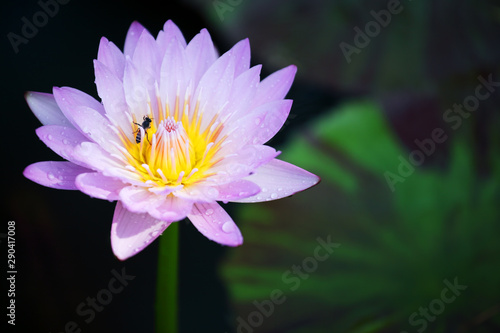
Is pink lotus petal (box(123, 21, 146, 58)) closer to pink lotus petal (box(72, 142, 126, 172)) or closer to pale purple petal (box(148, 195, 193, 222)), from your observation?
pink lotus petal (box(72, 142, 126, 172))

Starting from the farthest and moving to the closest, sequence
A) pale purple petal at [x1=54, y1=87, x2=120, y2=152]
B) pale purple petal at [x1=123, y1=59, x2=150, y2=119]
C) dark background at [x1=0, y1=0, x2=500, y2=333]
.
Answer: dark background at [x1=0, y1=0, x2=500, y2=333] → pale purple petal at [x1=123, y1=59, x2=150, y2=119] → pale purple petal at [x1=54, y1=87, x2=120, y2=152]

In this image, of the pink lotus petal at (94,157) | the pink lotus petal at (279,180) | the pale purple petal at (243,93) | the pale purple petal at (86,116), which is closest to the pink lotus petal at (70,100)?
the pale purple petal at (86,116)

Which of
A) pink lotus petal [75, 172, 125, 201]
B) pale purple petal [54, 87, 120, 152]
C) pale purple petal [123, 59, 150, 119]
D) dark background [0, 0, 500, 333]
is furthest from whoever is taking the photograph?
dark background [0, 0, 500, 333]

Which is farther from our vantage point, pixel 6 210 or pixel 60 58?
pixel 60 58

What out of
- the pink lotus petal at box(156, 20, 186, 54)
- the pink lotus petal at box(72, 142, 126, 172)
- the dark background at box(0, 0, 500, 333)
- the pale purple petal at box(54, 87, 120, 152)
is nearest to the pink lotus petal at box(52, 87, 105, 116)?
the pale purple petal at box(54, 87, 120, 152)

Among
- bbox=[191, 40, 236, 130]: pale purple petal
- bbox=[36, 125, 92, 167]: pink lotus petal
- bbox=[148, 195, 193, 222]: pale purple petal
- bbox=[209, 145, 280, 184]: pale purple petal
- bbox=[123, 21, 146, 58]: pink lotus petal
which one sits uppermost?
bbox=[123, 21, 146, 58]: pink lotus petal

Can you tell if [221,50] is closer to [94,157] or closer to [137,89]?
[137,89]

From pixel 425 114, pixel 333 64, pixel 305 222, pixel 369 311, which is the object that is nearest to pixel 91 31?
pixel 333 64

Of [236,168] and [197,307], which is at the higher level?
[236,168]

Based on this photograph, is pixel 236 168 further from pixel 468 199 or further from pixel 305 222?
pixel 468 199
